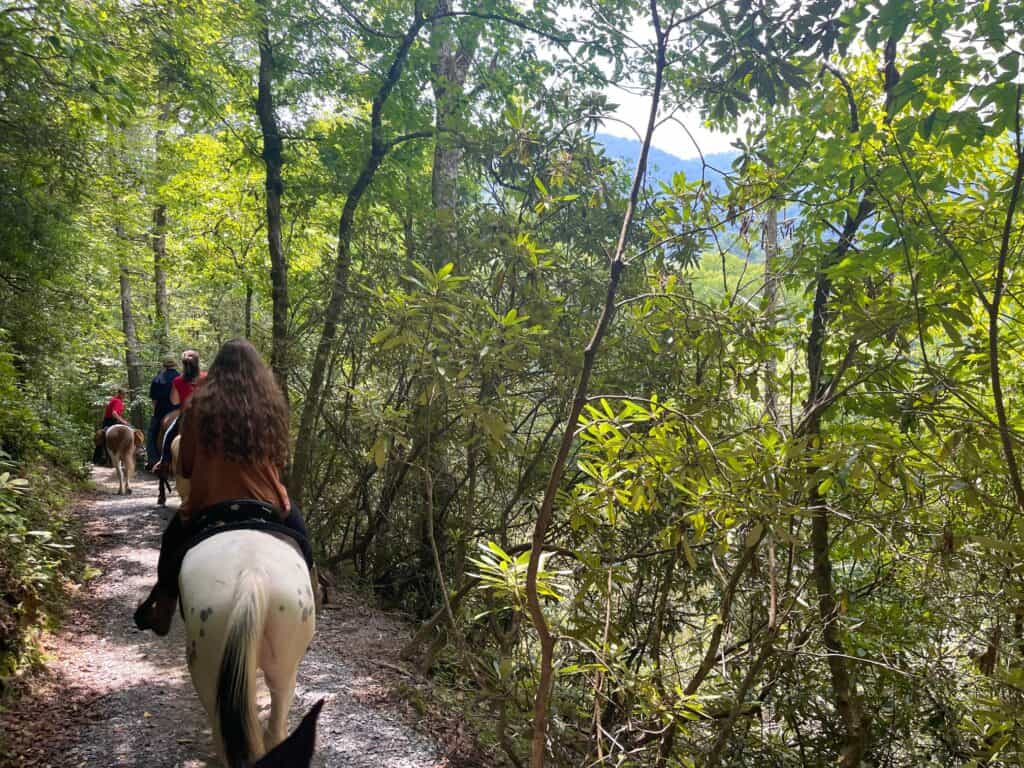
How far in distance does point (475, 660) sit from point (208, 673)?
2.00m

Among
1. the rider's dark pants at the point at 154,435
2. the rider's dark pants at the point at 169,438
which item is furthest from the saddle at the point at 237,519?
the rider's dark pants at the point at 154,435

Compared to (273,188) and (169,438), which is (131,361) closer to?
(169,438)

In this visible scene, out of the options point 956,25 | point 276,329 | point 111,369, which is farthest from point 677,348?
point 111,369

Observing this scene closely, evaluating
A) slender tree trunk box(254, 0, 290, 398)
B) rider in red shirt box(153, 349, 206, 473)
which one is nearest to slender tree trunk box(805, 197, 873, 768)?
slender tree trunk box(254, 0, 290, 398)

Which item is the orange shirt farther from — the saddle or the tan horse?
the tan horse

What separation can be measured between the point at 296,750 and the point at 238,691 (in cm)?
35

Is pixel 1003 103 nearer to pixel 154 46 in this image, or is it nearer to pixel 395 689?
pixel 395 689

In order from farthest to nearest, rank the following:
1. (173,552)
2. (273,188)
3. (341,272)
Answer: (273,188) → (341,272) → (173,552)

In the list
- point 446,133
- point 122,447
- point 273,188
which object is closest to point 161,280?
point 122,447

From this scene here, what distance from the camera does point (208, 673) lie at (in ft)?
8.89

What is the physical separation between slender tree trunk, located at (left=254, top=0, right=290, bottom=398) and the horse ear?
5.66 meters

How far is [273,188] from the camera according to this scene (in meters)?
8.28

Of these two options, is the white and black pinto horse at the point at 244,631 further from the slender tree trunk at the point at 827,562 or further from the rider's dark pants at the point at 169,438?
the rider's dark pants at the point at 169,438

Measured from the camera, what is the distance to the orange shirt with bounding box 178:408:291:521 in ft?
11.0
